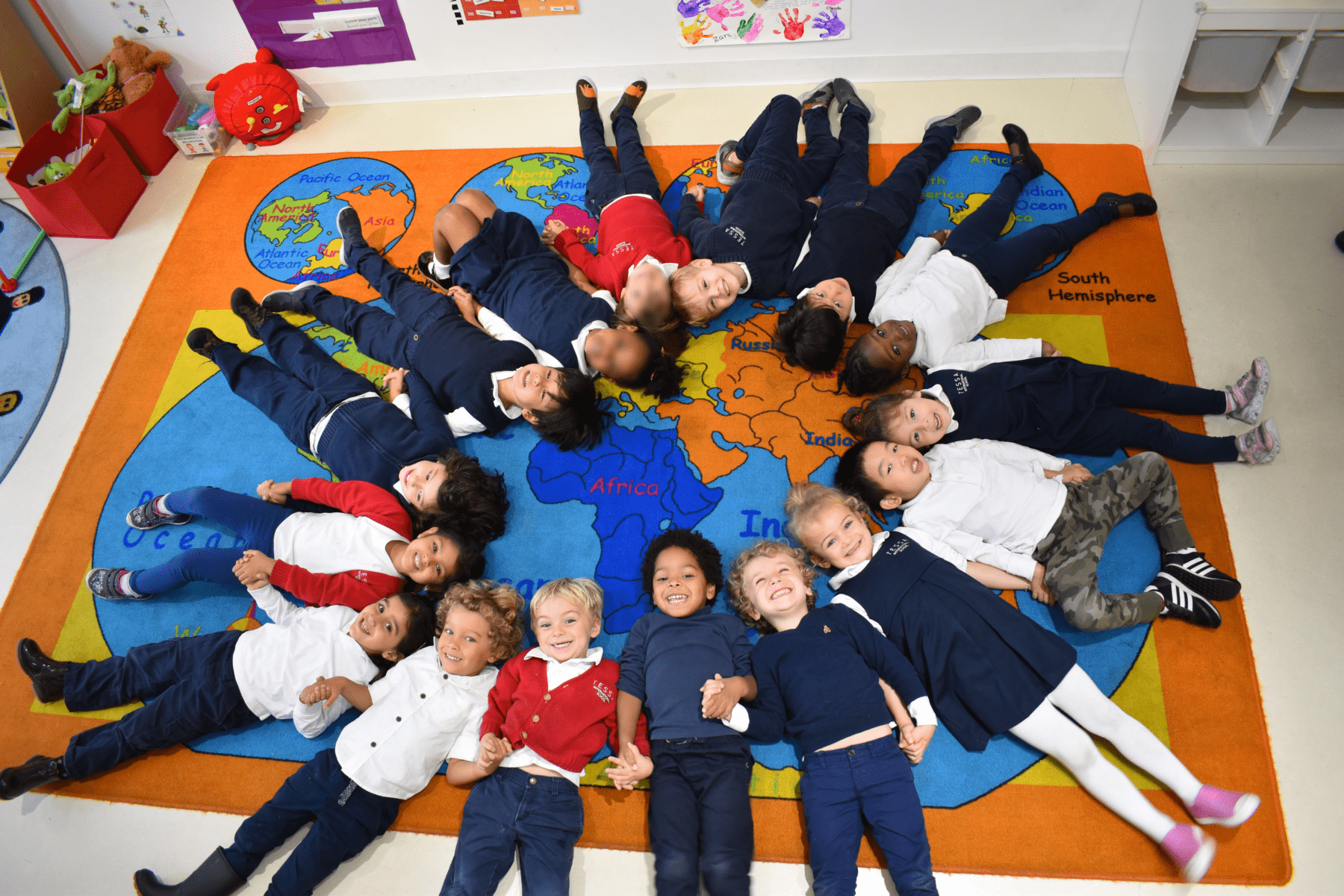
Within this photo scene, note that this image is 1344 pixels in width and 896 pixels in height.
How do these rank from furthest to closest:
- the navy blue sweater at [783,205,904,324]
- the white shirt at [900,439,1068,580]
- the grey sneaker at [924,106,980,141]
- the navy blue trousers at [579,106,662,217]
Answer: the grey sneaker at [924,106,980,141]
the navy blue trousers at [579,106,662,217]
the navy blue sweater at [783,205,904,324]
the white shirt at [900,439,1068,580]

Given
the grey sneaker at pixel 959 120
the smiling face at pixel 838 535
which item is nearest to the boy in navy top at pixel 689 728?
the smiling face at pixel 838 535

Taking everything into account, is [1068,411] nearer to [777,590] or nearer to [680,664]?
[777,590]

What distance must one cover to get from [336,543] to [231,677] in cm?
48

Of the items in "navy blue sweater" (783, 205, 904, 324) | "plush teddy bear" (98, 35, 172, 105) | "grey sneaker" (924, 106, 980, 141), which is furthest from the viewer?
"plush teddy bear" (98, 35, 172, 105)

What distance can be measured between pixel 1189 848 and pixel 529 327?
2.50m

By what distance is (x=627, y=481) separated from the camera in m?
2.77

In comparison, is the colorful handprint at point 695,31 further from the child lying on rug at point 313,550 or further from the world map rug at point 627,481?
the child lying on rug at point 313,550

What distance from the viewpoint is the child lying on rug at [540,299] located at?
2807 millimetres

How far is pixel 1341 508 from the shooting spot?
247 cm

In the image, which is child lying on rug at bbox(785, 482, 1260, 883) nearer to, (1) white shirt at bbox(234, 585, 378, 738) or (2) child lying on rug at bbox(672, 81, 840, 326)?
(2) child lying on rug at bbox(672, 81, 840, 326)

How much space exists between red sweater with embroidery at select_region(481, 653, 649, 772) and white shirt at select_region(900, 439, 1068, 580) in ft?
3.47

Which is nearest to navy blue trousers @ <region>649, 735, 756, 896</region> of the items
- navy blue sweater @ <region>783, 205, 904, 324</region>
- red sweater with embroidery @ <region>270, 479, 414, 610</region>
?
red sweater with embroidery @ <region>270, 479, 414, 610</region>

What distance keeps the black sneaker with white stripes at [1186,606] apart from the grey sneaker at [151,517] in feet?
10.4

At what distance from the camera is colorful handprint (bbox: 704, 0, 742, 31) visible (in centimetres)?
352
